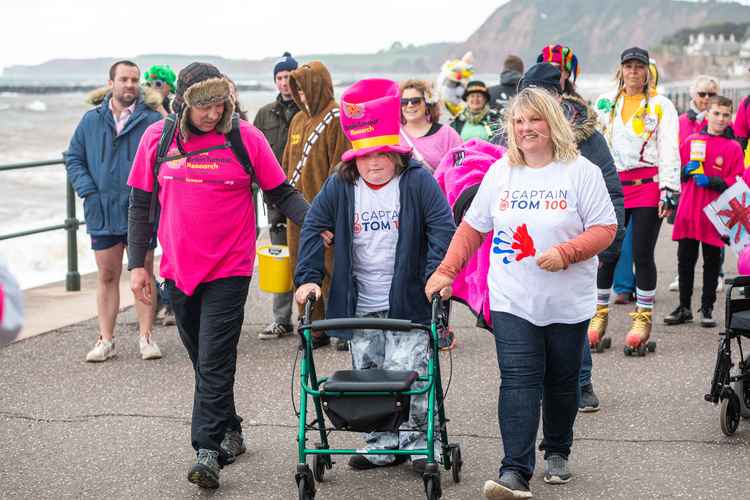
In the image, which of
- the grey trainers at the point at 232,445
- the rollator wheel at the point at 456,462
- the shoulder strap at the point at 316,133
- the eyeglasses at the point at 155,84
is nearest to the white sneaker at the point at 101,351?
the shoulder strap at the point at 316,133

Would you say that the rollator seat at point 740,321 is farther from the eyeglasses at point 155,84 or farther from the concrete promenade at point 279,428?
the eyeglasses at point 155,84

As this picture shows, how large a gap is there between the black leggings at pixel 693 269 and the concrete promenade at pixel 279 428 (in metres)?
0.30

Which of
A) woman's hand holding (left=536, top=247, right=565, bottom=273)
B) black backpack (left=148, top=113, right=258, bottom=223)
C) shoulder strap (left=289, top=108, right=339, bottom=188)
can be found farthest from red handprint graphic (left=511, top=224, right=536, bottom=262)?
shoulder strap (left=289, top=108, right=339, bottom=188)

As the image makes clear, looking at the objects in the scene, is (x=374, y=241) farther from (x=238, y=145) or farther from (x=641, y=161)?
(x=641, y=161)

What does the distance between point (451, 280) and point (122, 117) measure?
12.2ft

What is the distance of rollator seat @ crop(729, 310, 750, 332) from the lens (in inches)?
226

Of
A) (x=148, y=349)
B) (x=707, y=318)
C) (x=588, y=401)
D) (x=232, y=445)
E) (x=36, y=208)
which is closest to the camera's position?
(x=232, y=445)

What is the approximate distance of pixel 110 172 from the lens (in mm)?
7762

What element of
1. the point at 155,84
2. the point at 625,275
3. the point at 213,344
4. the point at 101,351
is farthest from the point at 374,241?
the point at 625,275

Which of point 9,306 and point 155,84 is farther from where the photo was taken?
point 155,84

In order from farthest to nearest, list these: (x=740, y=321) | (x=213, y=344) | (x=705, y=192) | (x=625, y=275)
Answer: (x=625, y=275) < (x=705, y=192) < (x=740, y=321) < (x=213, y=344)

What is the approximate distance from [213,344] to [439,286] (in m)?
1.17

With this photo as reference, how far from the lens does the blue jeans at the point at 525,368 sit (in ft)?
15.9

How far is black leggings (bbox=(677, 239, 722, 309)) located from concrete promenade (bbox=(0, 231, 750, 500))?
0.30m
